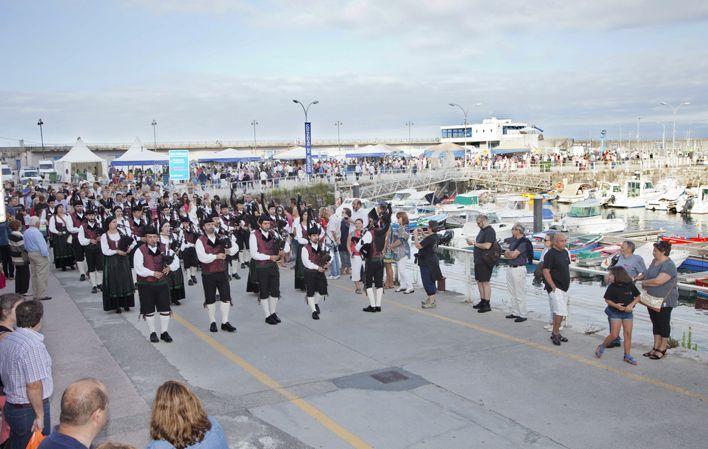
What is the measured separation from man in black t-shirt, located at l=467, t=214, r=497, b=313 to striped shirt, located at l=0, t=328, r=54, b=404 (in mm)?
7357

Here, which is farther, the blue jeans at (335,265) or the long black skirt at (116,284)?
A: the blue jeans at (335,265)

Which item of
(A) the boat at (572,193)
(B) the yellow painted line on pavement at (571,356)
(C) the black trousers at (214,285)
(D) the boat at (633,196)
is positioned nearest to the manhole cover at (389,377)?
(B) the yellow painted line on pavement at (571,356)

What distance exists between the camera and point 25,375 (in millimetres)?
4633

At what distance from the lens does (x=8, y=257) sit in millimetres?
14805

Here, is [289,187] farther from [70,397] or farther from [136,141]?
[70,397]

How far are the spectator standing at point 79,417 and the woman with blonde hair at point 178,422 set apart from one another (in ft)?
0.98

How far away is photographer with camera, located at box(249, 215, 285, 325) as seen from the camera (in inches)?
407

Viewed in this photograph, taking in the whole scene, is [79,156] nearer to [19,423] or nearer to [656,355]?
[19,423]

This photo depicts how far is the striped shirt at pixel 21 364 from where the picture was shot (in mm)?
4633

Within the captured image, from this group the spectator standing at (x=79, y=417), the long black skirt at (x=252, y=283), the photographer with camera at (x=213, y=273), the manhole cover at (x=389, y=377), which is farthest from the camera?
the long black skirt at (x=252, y=283)

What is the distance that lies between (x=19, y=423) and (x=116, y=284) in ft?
21.4

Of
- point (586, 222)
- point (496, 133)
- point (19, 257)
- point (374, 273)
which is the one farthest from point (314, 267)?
point (496, 133)

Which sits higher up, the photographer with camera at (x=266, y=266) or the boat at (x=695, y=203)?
the photographer with camera at (x=266, y=266)

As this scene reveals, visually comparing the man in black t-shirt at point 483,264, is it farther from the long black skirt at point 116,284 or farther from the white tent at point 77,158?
the white tent at point 77,158
